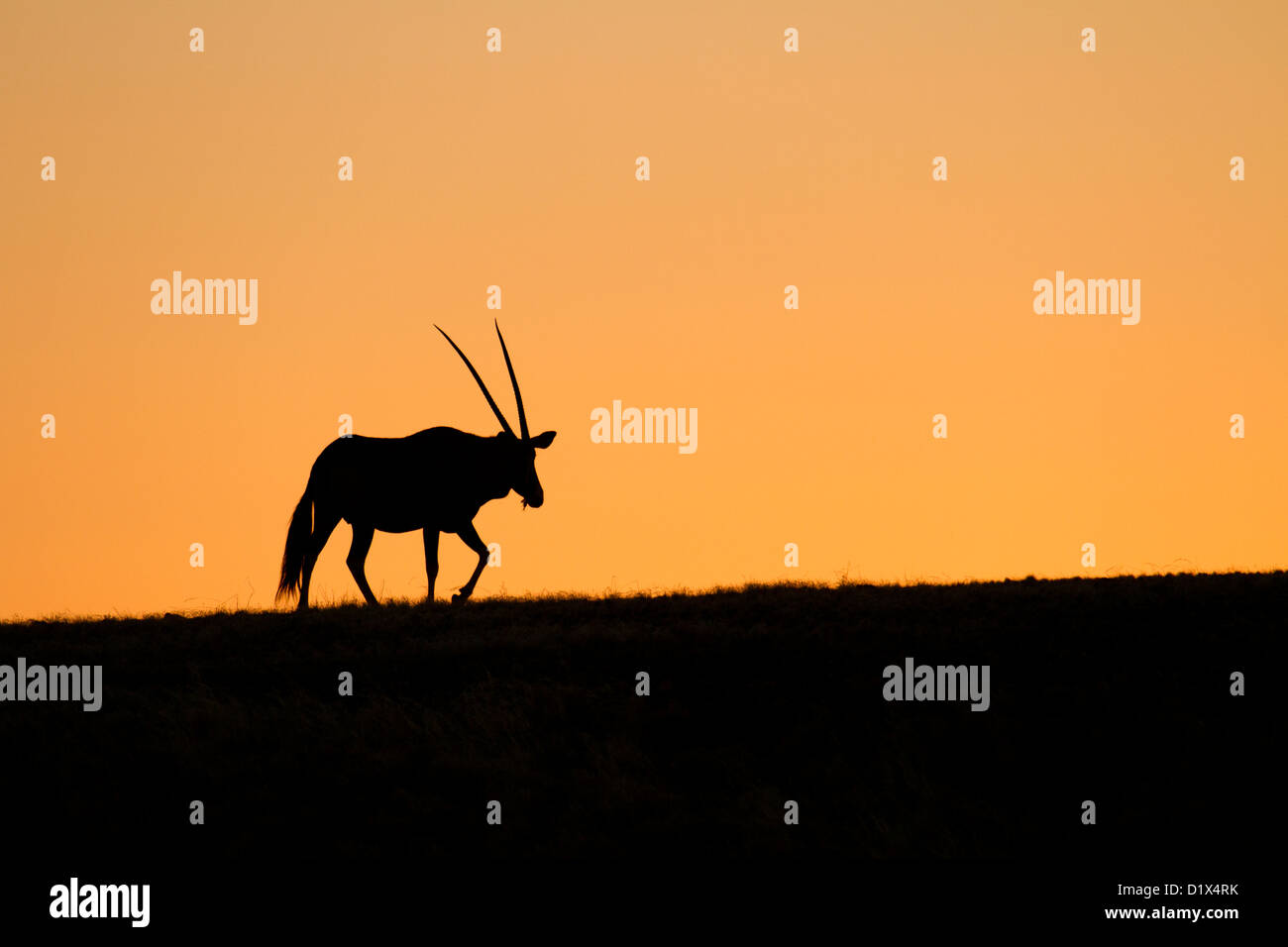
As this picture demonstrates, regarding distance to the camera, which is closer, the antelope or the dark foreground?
the dark foreground

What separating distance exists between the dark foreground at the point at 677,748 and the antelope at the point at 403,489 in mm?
4765

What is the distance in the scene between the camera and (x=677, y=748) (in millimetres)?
13297

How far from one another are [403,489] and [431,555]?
110cm

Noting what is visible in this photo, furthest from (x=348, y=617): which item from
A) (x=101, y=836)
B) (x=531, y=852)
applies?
(x=531, y=852)

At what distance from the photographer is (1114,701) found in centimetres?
1355

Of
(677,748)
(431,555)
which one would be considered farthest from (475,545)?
(677,748)

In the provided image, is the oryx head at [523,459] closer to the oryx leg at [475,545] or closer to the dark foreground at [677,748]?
the oryx leg at [475,545]

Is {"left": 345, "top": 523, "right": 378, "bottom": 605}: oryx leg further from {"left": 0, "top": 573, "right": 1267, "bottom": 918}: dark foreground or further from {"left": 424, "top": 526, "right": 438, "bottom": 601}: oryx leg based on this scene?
{"left": 0, "top": 573, "right": 1267, "bottom": 918}: dark foreground

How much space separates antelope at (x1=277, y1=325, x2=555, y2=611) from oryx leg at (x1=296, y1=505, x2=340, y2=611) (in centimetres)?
1

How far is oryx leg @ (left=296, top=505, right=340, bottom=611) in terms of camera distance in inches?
903

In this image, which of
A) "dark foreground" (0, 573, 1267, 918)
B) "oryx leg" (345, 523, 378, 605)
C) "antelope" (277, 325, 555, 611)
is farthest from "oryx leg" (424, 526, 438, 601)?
"dark foreground" (0, 573, 1267, 918)

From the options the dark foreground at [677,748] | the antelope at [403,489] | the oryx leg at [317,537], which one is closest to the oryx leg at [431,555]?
the antelope at [403,489]

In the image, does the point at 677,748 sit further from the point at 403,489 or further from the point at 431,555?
the point at 403,489

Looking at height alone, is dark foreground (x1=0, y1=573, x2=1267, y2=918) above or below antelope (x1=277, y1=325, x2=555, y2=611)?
below
